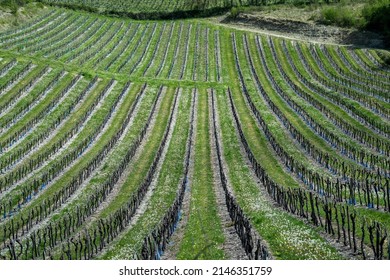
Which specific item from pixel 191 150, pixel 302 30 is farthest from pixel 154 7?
pixel 191 150

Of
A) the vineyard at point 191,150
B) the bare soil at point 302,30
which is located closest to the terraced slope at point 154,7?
the bare soil at point 302,30

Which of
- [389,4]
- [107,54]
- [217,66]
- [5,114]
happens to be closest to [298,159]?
[5,114]

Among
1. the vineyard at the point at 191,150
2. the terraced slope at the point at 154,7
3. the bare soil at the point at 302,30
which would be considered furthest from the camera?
the terraced slope at the point at 154,7

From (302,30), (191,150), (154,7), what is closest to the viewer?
(191,150)

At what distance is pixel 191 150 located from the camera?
150 feet

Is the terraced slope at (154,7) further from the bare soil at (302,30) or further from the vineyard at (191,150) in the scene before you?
the vineyard at (191,150)

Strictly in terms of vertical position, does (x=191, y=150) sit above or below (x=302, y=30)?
below

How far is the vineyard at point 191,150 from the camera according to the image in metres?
27.1

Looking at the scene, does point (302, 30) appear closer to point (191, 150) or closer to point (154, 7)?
point (154, 7)

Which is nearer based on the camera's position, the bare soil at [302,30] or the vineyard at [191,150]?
the vineyard at [191,150]

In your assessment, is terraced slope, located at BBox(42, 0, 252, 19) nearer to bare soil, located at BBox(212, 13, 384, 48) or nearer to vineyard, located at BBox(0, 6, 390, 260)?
bare soil, located at BBox(212, 13, 384, 48)

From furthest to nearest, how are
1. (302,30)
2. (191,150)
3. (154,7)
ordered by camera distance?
(154,7)
(302,30)
(191,150)

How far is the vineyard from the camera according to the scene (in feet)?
88.8

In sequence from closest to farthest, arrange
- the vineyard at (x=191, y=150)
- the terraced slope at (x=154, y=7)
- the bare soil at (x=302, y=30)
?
the vineyard at (x=191, y=150) → the bare soil at (x=302, y=30) → the terraced slope at (x=154, y=7)
